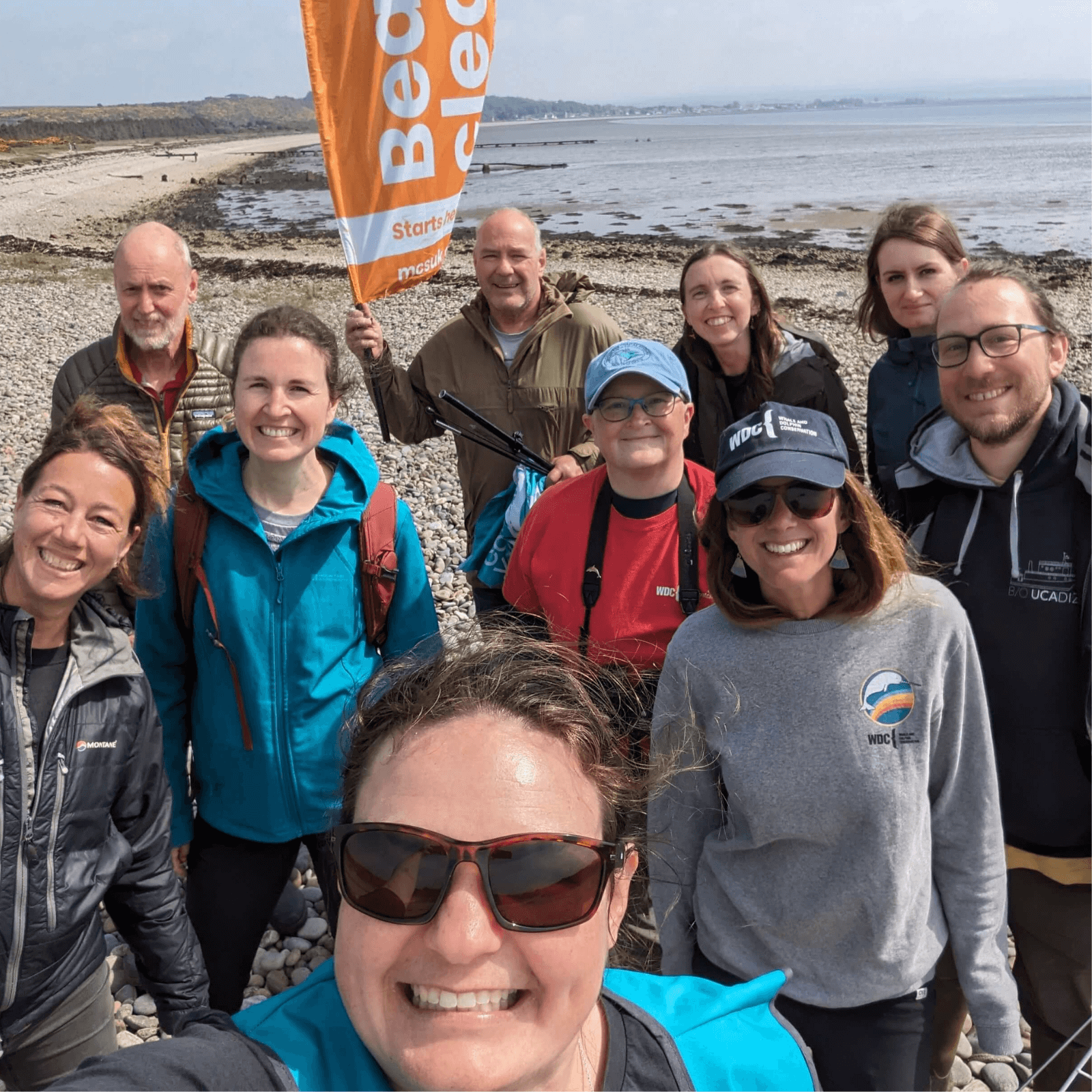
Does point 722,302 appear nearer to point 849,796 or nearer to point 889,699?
point 889,699

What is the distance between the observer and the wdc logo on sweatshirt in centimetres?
237

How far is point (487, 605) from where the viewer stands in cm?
450

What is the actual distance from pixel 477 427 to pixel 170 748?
7.33ft

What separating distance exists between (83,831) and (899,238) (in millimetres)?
4101

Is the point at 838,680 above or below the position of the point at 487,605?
above

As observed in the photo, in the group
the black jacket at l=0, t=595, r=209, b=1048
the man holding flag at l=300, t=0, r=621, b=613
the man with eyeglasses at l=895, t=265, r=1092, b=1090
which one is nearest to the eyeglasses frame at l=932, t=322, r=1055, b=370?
the man with eyeglasses at l=895, t=265, r=1092, b=1090

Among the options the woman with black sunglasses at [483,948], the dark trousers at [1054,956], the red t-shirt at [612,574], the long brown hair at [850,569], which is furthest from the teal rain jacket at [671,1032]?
the dark trousers at [1054,956]

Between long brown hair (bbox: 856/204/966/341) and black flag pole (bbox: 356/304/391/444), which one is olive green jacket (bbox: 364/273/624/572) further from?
long brown hair (bbox: 856/204/966/341)

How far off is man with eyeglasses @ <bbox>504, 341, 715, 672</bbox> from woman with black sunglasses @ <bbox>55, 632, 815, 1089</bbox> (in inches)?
50.8

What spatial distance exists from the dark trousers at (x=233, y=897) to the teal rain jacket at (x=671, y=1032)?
1.68 metres

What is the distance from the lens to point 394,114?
14.8 ft

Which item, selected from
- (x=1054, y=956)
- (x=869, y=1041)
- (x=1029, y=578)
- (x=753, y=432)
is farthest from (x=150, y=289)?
(x=1054, y=956)

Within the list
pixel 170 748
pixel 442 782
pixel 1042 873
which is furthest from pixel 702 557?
pixel 170 748

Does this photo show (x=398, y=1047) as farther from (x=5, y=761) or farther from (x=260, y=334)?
(x=260, y=334)
